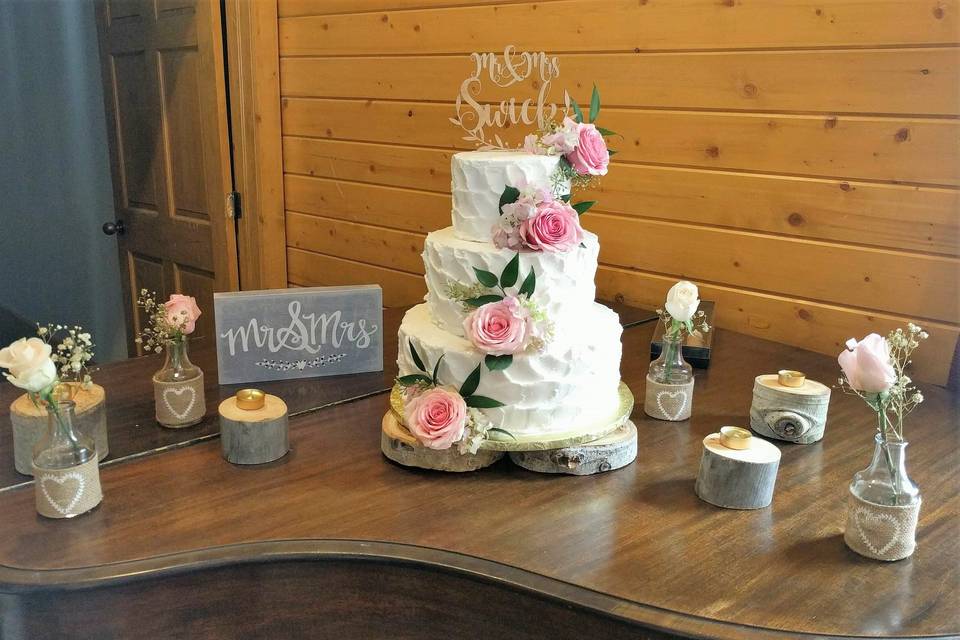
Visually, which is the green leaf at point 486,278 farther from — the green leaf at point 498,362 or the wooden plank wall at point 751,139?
the wooden plank wall at point 751,139

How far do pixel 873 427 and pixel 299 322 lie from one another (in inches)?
37.4

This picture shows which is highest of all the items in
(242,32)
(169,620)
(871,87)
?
(242,32)

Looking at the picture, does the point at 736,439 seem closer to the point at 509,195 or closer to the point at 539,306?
the point at 539,306

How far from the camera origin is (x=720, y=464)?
0.97 metres

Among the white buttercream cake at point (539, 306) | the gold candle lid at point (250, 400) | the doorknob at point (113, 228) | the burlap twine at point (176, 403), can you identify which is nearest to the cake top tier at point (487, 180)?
the white buttercream cake at point (539, 306)

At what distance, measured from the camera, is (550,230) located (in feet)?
3.30

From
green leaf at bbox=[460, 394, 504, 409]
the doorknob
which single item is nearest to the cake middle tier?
green leaf at bbox=[460, 394, 504, 409]

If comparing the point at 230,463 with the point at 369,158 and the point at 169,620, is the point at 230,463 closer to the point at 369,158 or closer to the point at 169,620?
the point at 169,620

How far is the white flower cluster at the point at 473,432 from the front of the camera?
39.8 inches

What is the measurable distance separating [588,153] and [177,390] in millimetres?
689

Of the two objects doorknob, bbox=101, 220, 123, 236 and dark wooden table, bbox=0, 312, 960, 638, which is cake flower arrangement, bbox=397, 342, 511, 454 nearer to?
dark wooden table, bbox=0, 312, 960, 638

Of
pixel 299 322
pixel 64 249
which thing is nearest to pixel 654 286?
pixel 299 322

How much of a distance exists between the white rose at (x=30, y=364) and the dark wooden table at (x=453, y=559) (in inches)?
6.5

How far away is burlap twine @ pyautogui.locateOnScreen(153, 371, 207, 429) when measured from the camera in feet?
3.81
